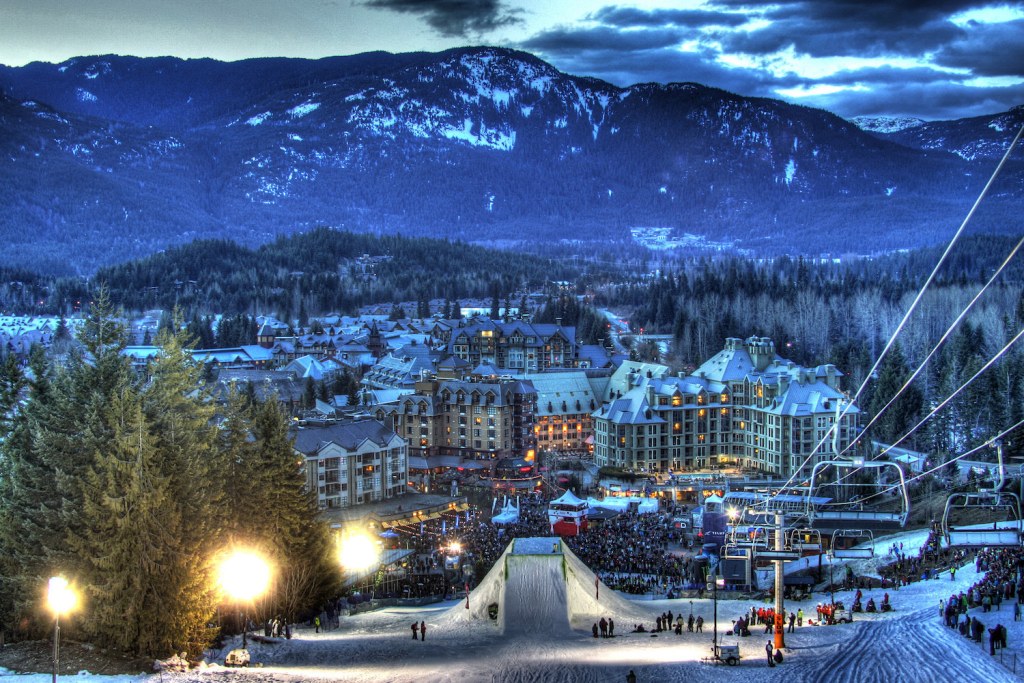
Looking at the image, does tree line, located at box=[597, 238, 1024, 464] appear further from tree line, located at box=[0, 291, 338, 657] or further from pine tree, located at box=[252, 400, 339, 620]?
tree line, located at box=[0, 291, 338, 657]

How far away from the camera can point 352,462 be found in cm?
5394

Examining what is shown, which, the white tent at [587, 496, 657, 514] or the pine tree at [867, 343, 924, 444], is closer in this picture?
the white tent at [587, 496, 657, 514]

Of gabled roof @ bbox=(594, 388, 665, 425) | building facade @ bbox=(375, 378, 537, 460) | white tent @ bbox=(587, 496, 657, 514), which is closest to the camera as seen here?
white tent @ bbox=(587, 496, 657, 514)

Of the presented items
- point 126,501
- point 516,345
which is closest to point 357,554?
point 126,501

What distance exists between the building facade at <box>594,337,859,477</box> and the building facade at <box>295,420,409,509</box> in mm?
14636

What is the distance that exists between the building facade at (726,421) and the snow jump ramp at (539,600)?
3302cm

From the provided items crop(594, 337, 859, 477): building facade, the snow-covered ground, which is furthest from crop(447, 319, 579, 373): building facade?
the snow-covered ground

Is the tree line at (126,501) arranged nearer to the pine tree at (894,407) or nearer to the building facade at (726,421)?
the building facade at (726,421)


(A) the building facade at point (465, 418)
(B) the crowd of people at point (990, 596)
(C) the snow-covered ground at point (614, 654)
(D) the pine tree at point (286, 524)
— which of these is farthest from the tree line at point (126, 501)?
(A) the building facade at point (465, 418)

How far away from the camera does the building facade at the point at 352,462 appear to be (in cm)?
5231

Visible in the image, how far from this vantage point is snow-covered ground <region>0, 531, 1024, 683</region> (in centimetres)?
2322

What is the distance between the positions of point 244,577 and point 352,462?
2876cm

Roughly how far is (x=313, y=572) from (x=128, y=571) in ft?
26.6

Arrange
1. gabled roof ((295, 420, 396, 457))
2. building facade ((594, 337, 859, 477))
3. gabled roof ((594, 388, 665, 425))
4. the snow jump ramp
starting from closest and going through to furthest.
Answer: the snow jump ramp < gabled roof ((295, 420, 396, 457)) < building facade ((594, 337, 859, 477)) < gabled roof ((594, 388, 665, 425))
